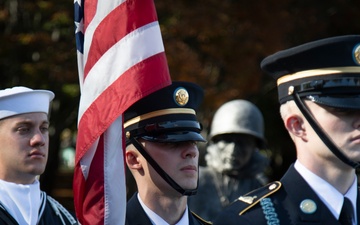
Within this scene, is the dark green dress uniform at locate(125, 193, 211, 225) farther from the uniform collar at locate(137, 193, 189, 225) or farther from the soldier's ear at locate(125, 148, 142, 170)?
the soldier's ear at locate(125, 148, 142, 170)

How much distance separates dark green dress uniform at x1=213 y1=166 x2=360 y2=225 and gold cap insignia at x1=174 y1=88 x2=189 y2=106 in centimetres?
118

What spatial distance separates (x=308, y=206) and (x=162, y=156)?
4.17 ft

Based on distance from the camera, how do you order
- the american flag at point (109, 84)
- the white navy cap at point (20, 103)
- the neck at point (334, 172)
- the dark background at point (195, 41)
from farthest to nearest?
the dark background at point (195, 41) < the white navy cap at point (20, 103) < the american flag at point (109, 84) < the neck at point (334, 172)

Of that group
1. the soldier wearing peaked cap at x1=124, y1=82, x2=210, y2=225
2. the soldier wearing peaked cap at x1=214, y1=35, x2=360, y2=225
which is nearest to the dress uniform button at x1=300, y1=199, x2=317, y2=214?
the soldier wearing peaked cap at x1=214, y1=35, x2=360, y2=225

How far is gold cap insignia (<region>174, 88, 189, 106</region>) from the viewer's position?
609 cm

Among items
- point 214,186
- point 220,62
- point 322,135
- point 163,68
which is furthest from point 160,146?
point 220,62

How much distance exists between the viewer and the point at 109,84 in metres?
5.39

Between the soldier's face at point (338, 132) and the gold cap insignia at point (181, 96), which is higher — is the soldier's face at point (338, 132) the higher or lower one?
the lower one

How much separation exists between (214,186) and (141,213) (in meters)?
3.91

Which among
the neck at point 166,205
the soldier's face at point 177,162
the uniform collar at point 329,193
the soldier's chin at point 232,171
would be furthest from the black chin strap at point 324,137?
the soldier's chin at point 232,171

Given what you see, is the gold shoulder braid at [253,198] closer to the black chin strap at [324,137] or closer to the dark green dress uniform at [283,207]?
the dark green dress uniform at [283,207]

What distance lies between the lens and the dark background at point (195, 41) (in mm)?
12961

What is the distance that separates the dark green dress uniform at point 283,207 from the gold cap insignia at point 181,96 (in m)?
1.18

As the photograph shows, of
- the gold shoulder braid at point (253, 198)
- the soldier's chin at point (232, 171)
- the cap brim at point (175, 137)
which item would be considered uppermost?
the soldier's chin at point (232, 171)
